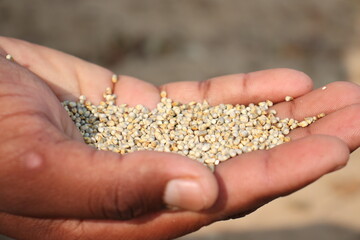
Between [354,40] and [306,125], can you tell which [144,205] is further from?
[354,40]

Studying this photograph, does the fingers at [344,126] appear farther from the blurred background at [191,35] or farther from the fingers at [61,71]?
the blurred background at [191,35]

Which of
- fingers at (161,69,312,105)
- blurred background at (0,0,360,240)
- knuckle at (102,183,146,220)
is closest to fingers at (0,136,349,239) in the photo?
knuckle at (102,183,146,220)

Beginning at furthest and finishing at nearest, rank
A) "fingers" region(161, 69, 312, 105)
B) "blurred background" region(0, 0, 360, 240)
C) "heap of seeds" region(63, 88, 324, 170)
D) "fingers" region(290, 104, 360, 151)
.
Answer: "blurred background" region(0, 0, 360, 240)
"fingers" region(161, 69, 312, 105)
"heap of seeds" region(63, 88, 324, 170)
"fingers" region(290, 104, 360, 151)

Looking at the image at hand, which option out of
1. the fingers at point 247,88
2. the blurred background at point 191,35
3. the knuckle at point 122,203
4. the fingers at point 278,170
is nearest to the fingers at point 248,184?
the fingers at point 278,170

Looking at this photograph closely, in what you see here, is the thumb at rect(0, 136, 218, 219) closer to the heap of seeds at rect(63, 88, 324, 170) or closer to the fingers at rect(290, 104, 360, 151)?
the heap of seeds at rect(63, 88, 324, 170)

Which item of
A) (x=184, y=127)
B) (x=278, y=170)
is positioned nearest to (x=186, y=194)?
(x=278, y=170)

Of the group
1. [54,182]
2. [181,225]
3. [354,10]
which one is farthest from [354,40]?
[54,182]

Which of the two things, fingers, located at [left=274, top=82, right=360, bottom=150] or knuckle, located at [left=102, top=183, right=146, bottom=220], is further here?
fingers, located at [left=274, top=82, right=360, bottom=150]
